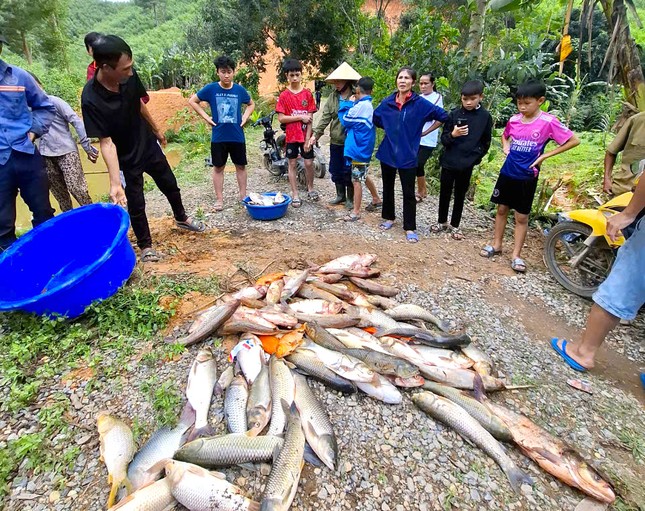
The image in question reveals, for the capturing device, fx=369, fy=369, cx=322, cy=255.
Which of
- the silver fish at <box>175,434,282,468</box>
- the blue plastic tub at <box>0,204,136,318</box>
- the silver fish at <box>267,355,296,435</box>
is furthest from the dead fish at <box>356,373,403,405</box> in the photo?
the blue plastic tub at <box>0,204,136,318</box>

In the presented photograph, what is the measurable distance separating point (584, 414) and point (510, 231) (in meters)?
3.33

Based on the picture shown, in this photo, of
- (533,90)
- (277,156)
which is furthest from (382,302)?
(277,156)

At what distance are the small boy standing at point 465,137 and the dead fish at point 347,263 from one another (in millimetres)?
1720

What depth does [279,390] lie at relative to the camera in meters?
2.45

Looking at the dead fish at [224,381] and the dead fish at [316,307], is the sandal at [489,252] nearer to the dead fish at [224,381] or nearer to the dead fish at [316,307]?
the dead fish at [316,307]

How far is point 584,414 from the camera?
2617 mm

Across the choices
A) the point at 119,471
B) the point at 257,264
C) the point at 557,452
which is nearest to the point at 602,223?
the point at 557,452

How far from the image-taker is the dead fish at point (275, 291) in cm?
330

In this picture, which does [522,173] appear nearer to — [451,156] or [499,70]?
[451,156]

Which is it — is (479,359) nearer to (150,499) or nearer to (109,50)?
(150,499)

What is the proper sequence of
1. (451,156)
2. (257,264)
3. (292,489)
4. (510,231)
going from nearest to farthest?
(292,489) < (257,264) < (451,156) < (510,231)

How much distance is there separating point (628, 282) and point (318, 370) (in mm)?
2252

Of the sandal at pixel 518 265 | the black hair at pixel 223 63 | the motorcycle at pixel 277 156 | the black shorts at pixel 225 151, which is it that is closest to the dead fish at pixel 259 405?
the sandal at pixel 518 265

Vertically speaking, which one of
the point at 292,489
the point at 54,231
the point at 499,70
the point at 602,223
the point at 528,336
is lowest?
the point at 528,336
